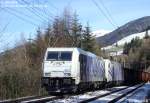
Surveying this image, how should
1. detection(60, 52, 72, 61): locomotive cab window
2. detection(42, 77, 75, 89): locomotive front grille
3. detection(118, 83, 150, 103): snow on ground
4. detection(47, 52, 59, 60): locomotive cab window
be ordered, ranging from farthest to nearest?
1. detection(47, 52, 59, 60): locomotive cab window
2. detection(60, 52, 72, 61): locomotive cab window
3. detection(42, 77, 75, 89): locomotive front grille
4. detection(118, 83, 150, 103): snow on ground

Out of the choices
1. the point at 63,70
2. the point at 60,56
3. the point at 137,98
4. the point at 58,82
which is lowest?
the point at 137,98

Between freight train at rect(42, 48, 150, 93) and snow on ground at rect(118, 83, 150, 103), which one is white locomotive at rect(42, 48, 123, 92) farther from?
snow on ground at rect(118, 83, 150, 103)

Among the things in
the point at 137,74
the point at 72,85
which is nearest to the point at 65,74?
the point at 72,85

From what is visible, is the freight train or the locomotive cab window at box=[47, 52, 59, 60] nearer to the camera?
the freight train

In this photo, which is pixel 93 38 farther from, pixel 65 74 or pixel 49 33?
pixel 65 74

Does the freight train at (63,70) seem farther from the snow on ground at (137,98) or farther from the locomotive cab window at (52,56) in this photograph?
the snow on ground at (137,98)

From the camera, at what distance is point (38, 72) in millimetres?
37188

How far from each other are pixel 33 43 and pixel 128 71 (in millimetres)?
16975

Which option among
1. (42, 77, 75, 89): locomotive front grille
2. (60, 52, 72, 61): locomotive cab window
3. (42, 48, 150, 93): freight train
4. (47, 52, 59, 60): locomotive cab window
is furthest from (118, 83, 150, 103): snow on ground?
(47, 52, 59, 60): locomotive cab window

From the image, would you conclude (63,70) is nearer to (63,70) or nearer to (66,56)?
(63,70)

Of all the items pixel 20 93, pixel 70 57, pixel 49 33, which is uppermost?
pixel 49 33

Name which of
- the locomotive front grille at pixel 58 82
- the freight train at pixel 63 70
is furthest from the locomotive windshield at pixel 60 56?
the locomotive front grille at pixel 58 82

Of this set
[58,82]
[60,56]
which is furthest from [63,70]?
[60,56]

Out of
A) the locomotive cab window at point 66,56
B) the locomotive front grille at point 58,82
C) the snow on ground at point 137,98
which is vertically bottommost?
the snow on ground at point 137,98
